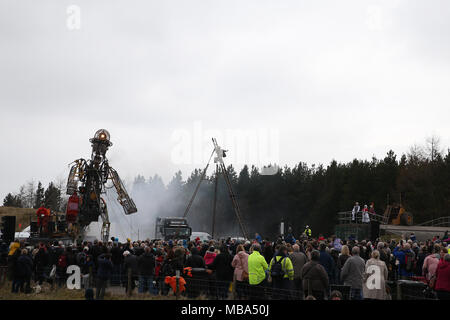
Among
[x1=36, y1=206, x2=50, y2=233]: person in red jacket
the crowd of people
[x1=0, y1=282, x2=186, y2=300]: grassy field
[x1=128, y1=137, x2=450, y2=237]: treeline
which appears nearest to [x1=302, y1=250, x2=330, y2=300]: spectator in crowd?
the crowd of people

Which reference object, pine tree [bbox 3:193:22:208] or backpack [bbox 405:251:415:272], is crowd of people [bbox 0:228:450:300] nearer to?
backpack [bbox 405:251:415:272]

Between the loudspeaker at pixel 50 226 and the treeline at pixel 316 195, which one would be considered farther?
the treeline at pixel 316 195

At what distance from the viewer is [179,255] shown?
1822cm

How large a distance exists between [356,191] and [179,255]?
67.8 m

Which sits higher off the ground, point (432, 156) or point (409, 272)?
point (432, 156)

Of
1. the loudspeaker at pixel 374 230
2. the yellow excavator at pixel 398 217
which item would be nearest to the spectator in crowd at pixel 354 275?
the loudspeaker at pixel 374 230

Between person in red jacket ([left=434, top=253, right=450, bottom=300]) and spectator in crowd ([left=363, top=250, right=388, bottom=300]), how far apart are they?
1.30m

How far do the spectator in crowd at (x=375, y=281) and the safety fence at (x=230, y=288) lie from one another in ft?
1.39

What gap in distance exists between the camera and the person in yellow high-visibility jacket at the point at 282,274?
15.3 metres

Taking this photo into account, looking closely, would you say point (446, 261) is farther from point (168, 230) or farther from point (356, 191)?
point (356, 191)

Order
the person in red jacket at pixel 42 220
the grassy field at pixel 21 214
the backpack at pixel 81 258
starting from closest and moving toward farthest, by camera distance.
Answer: the backpack at pixel 81 258 → the person in red jacket at pixel 42 220 → the grassy field at pixel 21 214

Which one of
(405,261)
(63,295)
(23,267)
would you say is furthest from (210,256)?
(23,267)

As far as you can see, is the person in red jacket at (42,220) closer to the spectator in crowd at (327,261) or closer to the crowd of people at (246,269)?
the crowd of people at (246,269)
